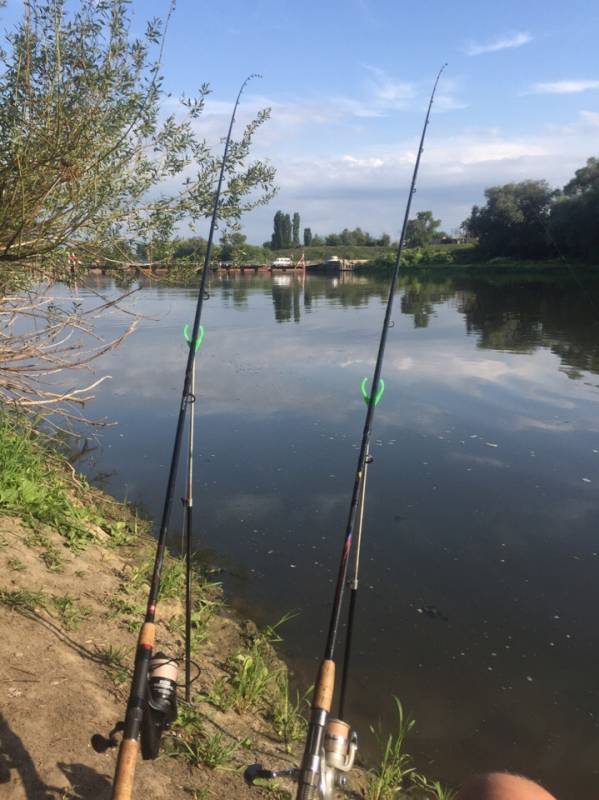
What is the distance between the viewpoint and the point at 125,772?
1.91 meters

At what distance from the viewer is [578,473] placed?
7.52 meters

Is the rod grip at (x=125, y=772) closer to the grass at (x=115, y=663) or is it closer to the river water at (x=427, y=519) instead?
the grass at (x=115, y=663)

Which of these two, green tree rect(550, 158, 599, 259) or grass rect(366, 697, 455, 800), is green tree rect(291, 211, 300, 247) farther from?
grass rect(366, 697, 455, 800)

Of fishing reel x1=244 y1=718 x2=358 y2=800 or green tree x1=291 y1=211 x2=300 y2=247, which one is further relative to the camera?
green tree x1=291 y1=211 x2=300 y2=247

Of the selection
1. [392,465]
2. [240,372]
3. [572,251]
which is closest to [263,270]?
[572,251]

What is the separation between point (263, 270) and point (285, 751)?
82.8 metres

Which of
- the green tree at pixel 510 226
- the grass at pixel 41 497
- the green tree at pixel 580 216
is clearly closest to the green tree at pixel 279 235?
the green tree at pixel 510 226

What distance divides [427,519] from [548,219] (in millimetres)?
46697

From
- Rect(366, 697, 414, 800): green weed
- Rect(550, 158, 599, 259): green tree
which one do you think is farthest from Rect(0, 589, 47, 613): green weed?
Rect(550, 158, 599, 259): green tree

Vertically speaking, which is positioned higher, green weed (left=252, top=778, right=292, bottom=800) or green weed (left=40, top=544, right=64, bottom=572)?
green weed (left=40, top=544, right=64, bottom=572)

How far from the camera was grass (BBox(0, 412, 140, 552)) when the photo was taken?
4.98 meters

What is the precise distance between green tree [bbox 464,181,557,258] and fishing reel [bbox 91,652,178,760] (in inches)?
1725

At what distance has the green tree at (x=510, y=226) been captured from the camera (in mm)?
46656

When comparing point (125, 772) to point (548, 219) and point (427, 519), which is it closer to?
point (427, 519)
